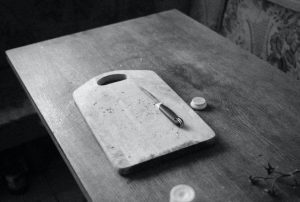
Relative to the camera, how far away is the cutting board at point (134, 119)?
37.4 inches

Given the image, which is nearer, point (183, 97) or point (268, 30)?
point (183, 97)

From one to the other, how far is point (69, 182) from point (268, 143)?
4.60 feet

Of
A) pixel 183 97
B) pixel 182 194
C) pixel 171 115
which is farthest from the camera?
pixel 183 97

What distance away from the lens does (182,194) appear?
2.74 ft

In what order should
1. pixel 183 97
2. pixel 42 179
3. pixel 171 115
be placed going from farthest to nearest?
pixel 42 179
pixel 183 97
pixel 171 115

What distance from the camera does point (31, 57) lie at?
1409 millimetres

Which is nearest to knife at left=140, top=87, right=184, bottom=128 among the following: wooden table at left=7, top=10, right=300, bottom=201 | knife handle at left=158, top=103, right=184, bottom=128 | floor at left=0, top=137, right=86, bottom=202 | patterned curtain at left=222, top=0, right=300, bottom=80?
knife handle at left=158, top=103, right=184, bottom=128

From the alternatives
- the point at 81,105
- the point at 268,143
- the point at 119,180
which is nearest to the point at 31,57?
the point at 81,105

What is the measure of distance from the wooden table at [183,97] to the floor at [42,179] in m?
0.83

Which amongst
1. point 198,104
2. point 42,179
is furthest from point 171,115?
point 42,179

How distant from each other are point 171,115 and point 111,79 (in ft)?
0.99

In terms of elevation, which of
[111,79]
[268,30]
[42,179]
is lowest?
Answer: [42,179]

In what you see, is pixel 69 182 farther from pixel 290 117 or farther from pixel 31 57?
pixel 290 117

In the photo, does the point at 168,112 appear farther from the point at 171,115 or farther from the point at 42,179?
the point at 42,179
